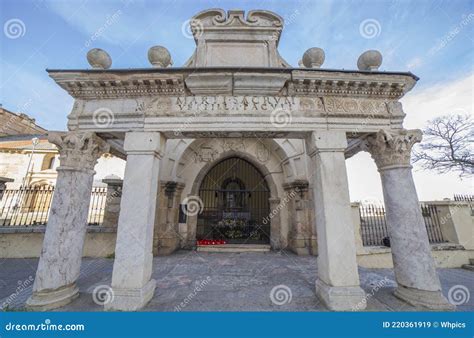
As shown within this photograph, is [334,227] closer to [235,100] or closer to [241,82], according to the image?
[235,100]

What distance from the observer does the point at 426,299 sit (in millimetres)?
3252

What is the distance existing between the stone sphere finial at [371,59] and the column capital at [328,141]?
1.71 m

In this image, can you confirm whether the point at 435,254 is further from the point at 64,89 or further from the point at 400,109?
the point at 64,89

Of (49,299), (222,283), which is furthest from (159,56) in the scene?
(222,283)

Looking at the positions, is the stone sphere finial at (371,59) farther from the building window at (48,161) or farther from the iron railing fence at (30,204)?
the building window at (48,161)

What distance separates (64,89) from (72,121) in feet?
2.39

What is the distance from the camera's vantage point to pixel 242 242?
26.9ft

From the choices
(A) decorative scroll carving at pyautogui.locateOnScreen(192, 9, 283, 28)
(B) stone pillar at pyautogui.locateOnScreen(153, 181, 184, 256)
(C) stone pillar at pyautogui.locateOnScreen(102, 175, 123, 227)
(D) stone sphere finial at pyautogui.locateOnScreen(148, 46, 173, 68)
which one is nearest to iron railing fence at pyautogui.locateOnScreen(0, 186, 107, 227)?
(C) stone pillar at pyautogui.locateOnScreen(102, 175, 123, 227)

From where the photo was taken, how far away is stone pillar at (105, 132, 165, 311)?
321 centimetres

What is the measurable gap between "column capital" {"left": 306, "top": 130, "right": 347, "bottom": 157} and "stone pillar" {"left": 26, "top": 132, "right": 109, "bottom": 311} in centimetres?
448

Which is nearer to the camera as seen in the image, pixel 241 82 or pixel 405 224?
pixel 405 224

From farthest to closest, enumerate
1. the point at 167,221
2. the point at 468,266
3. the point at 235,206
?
the point at 235,206 → the point at 167,221 → the point at 468,266

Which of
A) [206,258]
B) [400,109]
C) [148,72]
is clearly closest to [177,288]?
[206,258]

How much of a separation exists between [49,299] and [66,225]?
1177 mm
